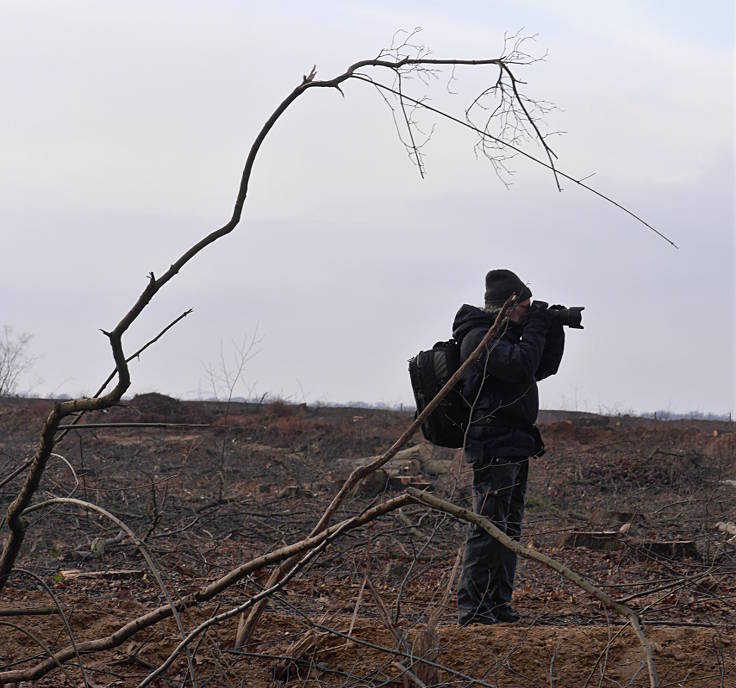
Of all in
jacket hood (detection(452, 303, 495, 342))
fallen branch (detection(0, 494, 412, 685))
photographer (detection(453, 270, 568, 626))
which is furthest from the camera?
jacket hood (detection(452, 303, 495, 342))

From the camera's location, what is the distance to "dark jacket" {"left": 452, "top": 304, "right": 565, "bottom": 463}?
421 centimetres

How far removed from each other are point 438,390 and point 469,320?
0.37 m

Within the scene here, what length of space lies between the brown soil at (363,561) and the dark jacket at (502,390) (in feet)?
1.05

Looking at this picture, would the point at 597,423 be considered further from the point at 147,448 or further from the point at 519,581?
the point at 519,581

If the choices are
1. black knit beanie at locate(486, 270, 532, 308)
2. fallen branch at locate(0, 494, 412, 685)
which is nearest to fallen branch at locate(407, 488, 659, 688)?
fallen branch at locate(0, 494, 412, 685)

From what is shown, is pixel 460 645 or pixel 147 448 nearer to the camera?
pixel 460 645

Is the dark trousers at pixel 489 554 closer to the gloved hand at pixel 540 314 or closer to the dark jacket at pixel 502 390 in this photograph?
the dark jacket at pixel 502 390

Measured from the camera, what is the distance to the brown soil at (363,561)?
3301mm

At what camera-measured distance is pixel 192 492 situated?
10750mm

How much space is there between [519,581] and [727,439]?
10.2m

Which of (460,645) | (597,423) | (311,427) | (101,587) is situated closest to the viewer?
(460,645)

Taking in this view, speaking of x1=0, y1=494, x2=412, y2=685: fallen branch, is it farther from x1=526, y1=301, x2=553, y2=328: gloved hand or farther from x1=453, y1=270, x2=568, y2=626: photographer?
x1=526, y1=301, x2=553, y2=328: gloved hand

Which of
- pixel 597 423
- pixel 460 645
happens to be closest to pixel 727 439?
pixel 597 423

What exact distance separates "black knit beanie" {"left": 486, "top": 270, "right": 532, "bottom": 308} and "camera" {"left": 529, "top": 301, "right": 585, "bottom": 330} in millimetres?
71
